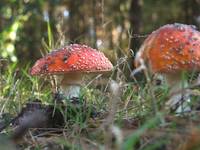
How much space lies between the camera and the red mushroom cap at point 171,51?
6.45ft

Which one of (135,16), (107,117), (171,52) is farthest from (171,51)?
(135,16)

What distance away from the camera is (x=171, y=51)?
77.9 inches

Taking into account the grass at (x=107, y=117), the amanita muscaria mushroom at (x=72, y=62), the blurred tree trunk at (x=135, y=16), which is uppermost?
the blurred tree trunk at (x=135, y=16)

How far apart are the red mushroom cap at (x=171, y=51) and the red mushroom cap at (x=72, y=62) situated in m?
0.45

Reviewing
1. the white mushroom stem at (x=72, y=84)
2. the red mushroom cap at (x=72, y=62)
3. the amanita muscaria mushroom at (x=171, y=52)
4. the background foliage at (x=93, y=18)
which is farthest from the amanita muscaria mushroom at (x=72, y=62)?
the background foliage at (x=93, y=18)

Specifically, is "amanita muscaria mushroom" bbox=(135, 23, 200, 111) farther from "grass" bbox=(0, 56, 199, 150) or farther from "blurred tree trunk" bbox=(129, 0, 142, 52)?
"blurred tree trunk" bbox=(129, 0, 142, 52)

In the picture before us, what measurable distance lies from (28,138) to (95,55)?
616 millimetres

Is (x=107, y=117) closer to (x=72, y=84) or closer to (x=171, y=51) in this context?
(x=171, y=51)

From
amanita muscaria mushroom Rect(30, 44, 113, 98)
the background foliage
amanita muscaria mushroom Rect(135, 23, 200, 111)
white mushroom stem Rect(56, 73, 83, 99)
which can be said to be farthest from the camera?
the background foliage

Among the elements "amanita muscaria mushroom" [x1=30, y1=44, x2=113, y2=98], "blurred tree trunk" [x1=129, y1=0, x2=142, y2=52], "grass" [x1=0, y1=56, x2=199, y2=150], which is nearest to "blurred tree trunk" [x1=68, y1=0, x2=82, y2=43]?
"blurred tree trunk" [x1=129, y1=0, x2=142, y2=52]

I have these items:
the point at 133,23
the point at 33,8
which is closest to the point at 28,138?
the point at 33,8

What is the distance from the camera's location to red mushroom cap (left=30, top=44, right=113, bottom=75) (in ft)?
7.89

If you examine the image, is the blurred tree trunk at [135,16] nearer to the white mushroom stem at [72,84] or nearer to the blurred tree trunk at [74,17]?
the blurred tree trunk at [74,17]

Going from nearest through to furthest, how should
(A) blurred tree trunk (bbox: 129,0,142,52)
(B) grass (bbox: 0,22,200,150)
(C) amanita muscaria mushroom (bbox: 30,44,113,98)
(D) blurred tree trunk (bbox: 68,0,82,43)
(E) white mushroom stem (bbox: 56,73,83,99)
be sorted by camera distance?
(B) grass (bbox: 0,22,200,150)
(C) amanita muscaria mushroom (bbox: 30,44,113,98)
(E) white mushroom stem (bbox: 56,73,83,99)
(A) blurred tree trunk (bbox: 129,0,142,52)
(D) blurred tree trunk (bbox: 68,0,82,43)
